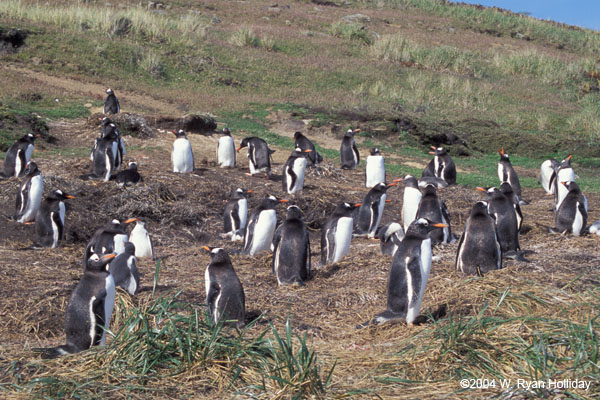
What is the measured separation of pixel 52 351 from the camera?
14.6 ft

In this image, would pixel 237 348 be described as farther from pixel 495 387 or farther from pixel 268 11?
pixel 268 11

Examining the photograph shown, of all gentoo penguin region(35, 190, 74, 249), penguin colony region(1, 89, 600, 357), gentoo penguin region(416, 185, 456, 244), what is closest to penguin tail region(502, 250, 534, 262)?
penguin colony region(1, 89, 600, 357)

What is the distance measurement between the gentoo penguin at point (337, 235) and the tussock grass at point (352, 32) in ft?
85.3

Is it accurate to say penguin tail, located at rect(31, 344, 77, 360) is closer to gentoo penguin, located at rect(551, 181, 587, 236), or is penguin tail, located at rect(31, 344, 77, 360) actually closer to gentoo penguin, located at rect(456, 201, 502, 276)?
gentoo penguin, located at rect(456, 201, 502, 276)

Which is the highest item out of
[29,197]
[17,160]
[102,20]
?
[102,20]

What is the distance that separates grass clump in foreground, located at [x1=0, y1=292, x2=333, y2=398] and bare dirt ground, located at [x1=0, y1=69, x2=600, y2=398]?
1.00 feet

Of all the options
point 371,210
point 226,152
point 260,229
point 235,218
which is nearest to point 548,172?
point 371,210

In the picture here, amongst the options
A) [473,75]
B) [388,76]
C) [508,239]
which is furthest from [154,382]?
[473,75]

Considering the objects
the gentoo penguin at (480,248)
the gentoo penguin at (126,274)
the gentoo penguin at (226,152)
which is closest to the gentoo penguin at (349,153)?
the gentoo penguin at (226,152)

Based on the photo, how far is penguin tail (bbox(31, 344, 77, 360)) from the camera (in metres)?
4.35

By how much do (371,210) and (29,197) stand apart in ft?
15.9

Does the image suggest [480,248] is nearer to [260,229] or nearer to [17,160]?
[260,229]

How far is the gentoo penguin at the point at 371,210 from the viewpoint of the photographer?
9248 millimetres

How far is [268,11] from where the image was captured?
39656 millimetres
